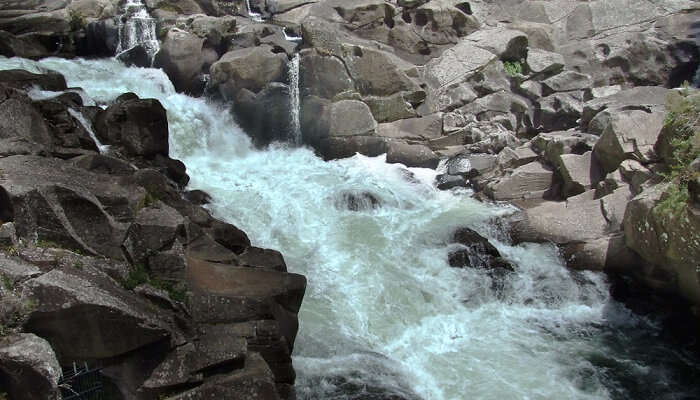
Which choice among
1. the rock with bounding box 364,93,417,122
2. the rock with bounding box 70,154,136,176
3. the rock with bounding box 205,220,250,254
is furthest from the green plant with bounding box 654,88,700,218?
the rock with bounding box 70,154,136,176

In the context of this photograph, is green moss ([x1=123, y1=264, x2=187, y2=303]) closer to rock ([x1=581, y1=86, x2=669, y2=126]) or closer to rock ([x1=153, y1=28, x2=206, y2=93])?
Result: rock ([x1=153, y1=28, x2=206, y2=93])

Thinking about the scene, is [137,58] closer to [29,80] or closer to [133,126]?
[29,80]

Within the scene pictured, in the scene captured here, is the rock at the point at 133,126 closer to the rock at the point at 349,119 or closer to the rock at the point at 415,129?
the rock at the point at 349,119

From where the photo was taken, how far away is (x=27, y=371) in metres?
4.54

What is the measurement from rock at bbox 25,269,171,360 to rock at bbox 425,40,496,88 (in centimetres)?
1172

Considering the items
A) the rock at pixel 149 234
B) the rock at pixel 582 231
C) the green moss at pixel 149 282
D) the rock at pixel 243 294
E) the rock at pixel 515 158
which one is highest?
the rock at pixel 149 234

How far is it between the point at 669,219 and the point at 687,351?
6.54ft

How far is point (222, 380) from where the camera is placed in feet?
18.1

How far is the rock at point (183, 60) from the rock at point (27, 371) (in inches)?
449

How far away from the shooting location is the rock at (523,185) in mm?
12242

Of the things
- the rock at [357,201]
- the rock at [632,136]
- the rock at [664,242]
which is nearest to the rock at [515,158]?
the rock at [632,136]

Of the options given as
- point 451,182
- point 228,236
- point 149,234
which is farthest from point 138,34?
point 149,234

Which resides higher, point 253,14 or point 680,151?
point 253,14

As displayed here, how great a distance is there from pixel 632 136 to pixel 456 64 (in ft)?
20.7
